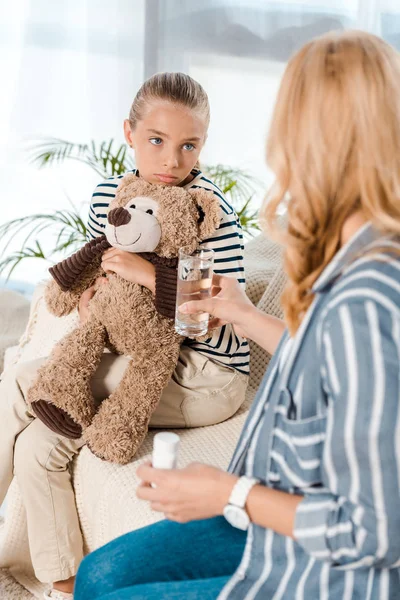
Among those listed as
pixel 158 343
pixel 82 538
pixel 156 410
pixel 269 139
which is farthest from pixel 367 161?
pixel 82 538

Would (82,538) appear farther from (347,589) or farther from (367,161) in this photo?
(367,161)

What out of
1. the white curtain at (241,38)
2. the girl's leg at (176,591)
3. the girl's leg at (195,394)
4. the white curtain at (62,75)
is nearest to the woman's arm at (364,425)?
the girl's leg at (176,591)

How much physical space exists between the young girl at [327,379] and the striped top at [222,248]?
2.00 feet

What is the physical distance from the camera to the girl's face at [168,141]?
5.23ft

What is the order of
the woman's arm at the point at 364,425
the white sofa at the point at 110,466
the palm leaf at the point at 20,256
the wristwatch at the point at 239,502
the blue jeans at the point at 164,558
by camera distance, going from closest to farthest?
1. the woman's arm at the point at 364,425
2. the wristwatch at the point at 239,502
3. the blue jeans at the point at 164,558
4. the white sofa at the point at 110,466
5. the palm leaf at the point at 20,256

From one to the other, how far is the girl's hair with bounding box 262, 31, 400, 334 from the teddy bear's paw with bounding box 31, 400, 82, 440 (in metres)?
0.78

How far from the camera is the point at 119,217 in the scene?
148 centimetres

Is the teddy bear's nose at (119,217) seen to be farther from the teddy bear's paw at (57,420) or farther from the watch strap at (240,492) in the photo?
the watch strap at (240,492)

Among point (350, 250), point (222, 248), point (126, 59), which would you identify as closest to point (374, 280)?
point (350, 250)

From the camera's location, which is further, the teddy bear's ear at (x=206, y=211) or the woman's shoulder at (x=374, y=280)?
the teddy bear's ear at (x=206, y=211)

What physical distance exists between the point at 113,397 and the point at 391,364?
2.84 ft

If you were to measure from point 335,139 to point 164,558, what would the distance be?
0.62m

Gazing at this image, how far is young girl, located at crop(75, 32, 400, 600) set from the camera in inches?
31.0

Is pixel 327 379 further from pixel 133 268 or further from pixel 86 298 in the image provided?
pixel 86 298
